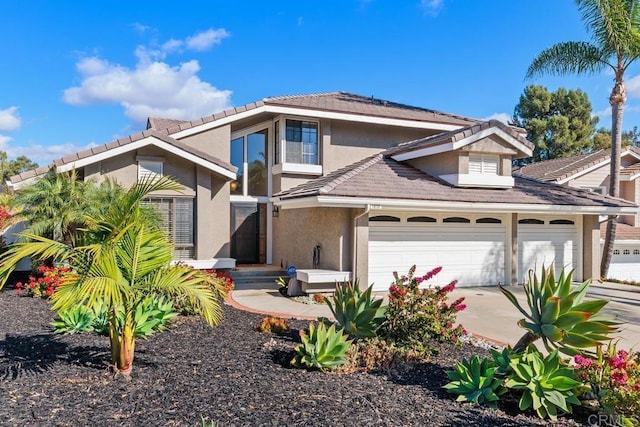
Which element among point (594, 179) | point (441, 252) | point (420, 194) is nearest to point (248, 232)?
point (420, 194)

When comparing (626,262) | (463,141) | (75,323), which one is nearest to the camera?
(75,323)

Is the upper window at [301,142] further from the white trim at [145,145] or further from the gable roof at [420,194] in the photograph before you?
the white trim at [145,145]

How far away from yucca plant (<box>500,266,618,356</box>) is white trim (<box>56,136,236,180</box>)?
1022 cm

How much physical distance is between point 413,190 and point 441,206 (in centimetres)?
98

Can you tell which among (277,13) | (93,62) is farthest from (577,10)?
(93,62)

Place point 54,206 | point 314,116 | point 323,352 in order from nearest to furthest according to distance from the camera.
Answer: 1. point 323,352
2. point 54,206
3. point 314,116

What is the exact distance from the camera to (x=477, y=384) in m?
4.89

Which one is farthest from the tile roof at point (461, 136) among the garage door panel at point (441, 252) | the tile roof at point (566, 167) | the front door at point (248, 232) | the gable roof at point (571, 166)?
the gable roof at point (571, 166)

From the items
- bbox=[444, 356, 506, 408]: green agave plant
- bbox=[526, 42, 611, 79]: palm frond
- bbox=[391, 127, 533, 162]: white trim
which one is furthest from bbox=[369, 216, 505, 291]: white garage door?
bbox=[444, 356, 506, 408]: green agave plant

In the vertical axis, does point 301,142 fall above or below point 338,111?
below

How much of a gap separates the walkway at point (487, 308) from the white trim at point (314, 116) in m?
5.62

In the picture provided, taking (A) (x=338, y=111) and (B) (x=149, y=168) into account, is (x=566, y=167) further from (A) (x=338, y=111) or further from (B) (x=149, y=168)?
(B) (x=149, y=168)

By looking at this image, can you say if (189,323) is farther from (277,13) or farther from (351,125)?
(277,13)

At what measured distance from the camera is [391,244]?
13.1 meters
